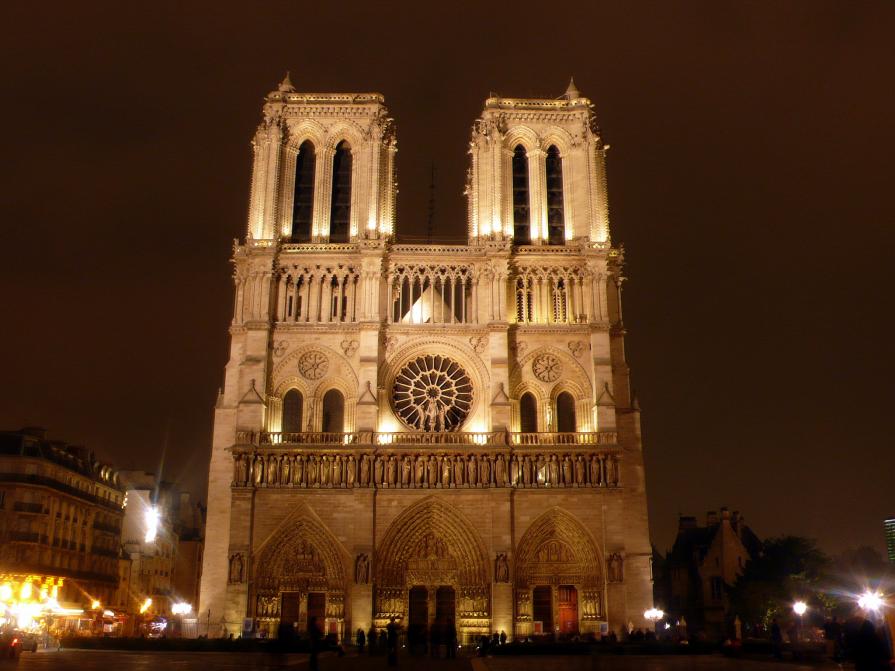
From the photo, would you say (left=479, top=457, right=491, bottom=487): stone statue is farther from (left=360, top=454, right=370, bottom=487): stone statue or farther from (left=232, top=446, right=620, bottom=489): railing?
(left=360, top=454, right=370, bottom=487): stone statue

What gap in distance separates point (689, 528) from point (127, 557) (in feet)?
110

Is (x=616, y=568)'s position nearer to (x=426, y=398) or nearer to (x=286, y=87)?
(x=426, y=398)

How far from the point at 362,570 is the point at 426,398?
7271mm

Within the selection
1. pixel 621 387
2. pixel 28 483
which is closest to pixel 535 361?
pixel 621 387

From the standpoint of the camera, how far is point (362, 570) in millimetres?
35250

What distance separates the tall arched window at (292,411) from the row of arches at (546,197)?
37.0 feet

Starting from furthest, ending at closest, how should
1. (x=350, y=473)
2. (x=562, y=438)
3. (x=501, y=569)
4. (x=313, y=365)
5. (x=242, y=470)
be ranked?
1. (x=313, y=365)
2. (x=562, y=438)
3. (x=350, y=473)
4. (x=242, y=470)
5. (x=501, y=569)

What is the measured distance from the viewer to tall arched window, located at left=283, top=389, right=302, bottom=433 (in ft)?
127

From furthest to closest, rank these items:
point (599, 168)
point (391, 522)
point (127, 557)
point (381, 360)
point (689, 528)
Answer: point (689, 528)
point (127, 557)
point (599, 168)
point (381, 360)
point (391, 522)

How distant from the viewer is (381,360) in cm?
3853

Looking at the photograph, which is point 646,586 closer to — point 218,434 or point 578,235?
point 578,235

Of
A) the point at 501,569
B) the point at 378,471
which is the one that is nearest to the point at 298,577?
the point at 378,471

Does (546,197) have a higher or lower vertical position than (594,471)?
higher

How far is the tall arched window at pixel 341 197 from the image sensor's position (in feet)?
136
